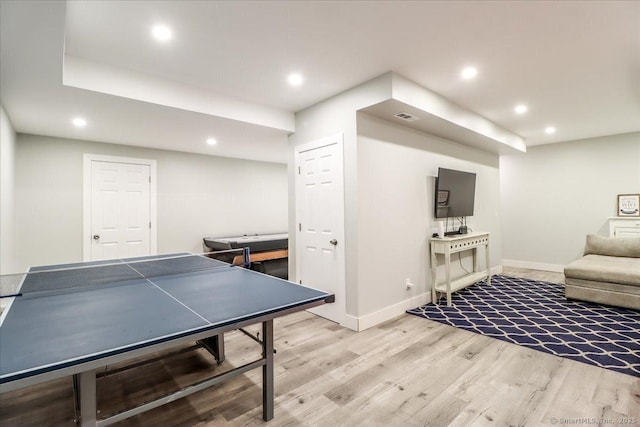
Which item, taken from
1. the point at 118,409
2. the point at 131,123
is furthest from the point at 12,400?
the point at 131,123

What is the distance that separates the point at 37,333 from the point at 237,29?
84.4 inches

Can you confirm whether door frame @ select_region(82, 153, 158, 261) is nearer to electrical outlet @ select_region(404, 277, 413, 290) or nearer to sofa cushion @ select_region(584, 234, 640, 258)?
electrical outlet @ select_region(404, 277, 413, 290)

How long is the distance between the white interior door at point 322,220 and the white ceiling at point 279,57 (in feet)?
1.99

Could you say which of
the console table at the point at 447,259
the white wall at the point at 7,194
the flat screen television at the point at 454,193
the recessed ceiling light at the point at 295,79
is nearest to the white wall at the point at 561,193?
the flat screen television at the point at 454,193

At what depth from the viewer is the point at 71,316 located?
1.38 m

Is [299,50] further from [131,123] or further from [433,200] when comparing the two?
[433,200]

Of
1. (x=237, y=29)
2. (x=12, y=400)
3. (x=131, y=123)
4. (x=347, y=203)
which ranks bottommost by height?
(x=12, y=400)

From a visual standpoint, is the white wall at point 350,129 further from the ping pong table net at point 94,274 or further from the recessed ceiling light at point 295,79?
the ping pong table net at point 94,274

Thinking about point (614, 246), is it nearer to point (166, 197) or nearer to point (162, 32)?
point (162, 32)

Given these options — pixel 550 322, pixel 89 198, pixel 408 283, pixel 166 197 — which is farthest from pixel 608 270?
pixel 89 198

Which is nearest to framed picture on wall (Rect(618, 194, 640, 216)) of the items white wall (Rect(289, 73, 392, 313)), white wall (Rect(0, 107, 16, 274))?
white wall (Rect(289, 73, 392, 313))

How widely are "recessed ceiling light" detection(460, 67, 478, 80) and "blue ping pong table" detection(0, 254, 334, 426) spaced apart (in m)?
2.58

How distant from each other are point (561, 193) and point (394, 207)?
439 centimetres

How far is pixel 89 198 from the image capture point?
443cm
